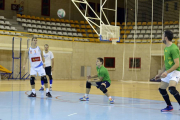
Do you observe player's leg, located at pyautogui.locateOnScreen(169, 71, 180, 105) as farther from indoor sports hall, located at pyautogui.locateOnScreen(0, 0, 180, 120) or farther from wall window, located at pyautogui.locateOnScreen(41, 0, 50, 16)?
wall window, located at pyautogui.locateOnScreen(41, 0, 50, 16)

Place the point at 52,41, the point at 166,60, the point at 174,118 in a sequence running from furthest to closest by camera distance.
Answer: the point at 52,41
the point at 166,60
the point at 174,118

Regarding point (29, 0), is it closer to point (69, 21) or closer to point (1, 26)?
point (69, 21)

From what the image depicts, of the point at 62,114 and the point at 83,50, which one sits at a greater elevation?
the point at 83,50

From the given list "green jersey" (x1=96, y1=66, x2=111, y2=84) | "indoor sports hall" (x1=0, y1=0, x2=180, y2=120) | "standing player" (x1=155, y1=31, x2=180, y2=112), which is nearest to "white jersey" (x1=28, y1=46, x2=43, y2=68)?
"green jersey" (x1=96, y1=66, x2=111, y2=84)

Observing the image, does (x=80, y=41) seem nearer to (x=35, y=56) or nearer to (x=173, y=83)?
(x=35, y=56)

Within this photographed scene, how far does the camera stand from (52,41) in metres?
23.0

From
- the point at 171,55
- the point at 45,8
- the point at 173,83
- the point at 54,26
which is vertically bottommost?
the point at 173,83

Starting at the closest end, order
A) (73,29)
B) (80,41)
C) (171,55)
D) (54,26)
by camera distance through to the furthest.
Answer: (171,55)
(80,41)
(54,26)
(73,29)

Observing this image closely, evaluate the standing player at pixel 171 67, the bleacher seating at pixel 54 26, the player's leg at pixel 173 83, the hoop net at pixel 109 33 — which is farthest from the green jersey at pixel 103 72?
the bleacher seating at pixel 54 26

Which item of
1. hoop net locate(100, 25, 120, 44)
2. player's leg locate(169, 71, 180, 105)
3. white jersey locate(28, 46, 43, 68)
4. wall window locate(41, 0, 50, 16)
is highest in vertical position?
wall window locate(41, 0, 50, 16)

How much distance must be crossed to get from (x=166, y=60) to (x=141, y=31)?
763 inches

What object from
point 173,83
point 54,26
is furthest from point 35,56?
point 54,26

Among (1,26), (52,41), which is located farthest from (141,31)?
(1,26)

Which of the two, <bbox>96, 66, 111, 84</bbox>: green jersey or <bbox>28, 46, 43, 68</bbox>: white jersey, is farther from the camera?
<bbox>28, 46, 43, 68</bbox>: white jersey
